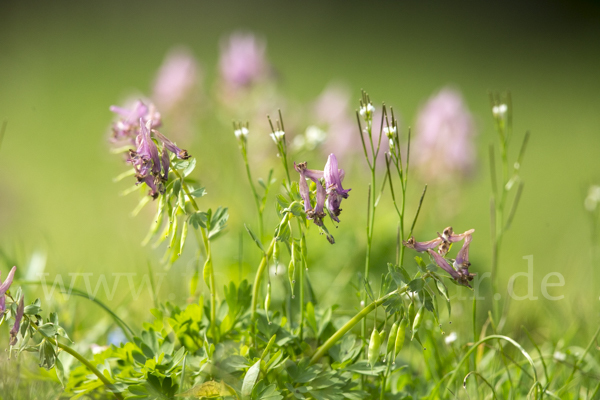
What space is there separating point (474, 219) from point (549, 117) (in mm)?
2411

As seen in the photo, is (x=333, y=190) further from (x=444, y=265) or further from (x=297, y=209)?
(x=444, y=265)

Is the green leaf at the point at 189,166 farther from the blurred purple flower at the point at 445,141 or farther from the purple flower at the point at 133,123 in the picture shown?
the blurred purple flower at the point at 445,141

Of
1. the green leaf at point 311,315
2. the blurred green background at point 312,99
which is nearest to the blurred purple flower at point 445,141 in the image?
the blurred green background at point 312,99

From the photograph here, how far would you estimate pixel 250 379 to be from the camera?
943mm

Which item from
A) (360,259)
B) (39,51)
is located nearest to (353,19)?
(39,51)

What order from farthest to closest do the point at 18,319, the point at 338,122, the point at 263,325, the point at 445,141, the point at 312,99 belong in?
the point at 312,99 < the point at 338,122 < the point at 445,141 < the point at 263,325 < the point at 18,319

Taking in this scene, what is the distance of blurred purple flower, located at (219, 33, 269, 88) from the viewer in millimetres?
2525

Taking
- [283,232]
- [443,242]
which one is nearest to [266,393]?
[283,232]

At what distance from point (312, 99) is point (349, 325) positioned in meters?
3.51

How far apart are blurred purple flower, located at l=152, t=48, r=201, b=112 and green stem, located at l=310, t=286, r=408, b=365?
1722mm

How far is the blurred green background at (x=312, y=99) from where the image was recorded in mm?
2107

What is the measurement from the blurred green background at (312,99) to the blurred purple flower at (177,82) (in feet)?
0.39

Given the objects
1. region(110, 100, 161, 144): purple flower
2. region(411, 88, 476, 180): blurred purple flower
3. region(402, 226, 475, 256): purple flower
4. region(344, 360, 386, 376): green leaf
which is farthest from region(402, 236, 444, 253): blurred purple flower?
region(411, 88, 476, 180): blurred purple flower

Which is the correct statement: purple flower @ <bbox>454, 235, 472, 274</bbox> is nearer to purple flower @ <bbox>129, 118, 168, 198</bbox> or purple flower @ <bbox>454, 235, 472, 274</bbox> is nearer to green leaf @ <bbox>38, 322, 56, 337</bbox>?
purple flower @ <bbox>129, 118, 168, 198</bbox>
